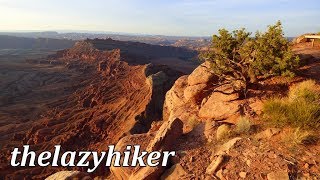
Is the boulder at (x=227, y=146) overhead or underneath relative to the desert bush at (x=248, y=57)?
underneath

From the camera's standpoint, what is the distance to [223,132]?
9.76 metres

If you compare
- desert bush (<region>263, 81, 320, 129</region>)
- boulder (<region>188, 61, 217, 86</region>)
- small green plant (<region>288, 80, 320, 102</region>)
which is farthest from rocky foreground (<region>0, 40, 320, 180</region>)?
small green plant (<region>288, 80, 320, 102</region>)

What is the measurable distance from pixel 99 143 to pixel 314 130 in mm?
17440

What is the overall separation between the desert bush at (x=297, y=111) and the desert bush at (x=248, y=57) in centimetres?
182

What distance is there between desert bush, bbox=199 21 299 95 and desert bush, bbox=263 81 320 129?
5.97 feet

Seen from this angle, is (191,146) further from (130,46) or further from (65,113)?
(130,46)

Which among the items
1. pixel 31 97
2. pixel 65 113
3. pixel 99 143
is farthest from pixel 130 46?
pixel 99 143

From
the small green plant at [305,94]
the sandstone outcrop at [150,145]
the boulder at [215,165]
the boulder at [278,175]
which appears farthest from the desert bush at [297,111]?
the sandstone outcrop at [150,145]

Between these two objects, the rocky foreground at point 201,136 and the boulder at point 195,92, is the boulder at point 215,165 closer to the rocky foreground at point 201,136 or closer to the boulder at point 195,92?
the rocky foreground at point 201,136

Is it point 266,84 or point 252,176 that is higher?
point 266,84

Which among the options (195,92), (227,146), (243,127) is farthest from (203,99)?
(227,146)

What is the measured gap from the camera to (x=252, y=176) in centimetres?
733

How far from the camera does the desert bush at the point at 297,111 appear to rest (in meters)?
8.65

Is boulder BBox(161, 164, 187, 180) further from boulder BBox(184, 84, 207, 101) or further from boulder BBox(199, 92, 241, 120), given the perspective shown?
boulder BBox(184, 84, 207, 101)
